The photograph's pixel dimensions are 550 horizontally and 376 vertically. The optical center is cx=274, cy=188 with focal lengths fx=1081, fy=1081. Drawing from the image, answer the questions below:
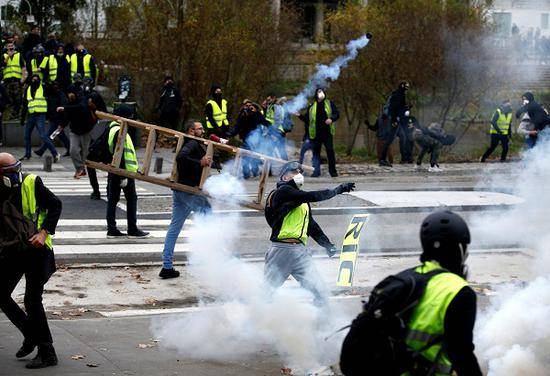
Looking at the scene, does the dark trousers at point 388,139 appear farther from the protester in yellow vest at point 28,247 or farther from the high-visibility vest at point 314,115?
the protester in yellow vest at point 28,247

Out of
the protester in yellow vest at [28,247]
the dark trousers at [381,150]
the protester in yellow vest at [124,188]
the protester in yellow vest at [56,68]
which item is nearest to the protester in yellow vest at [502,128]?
the dark trousers at [381,150]

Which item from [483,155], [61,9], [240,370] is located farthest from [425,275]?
[61,9]

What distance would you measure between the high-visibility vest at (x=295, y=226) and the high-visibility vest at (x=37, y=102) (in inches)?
534

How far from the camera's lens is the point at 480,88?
84.1 ft

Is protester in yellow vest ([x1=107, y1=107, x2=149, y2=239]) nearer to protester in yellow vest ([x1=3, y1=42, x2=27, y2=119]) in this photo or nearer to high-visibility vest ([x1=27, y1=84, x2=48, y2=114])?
high-visibility vest ([x1=27, y1=84, x2=48, y2=114])

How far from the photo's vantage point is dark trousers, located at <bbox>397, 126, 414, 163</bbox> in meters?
23.5

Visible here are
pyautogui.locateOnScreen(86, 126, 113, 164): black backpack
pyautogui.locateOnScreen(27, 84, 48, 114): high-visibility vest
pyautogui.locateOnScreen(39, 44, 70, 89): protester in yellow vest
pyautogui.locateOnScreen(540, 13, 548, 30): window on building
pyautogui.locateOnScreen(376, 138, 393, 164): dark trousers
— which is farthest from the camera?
pyautogui.locateOnScreen(39, 44, 70, 89): protester in yellow vest

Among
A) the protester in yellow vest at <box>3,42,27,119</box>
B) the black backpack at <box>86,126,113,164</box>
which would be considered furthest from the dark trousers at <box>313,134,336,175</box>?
the protester in yellow vest at <box>3,42,27,119</box>

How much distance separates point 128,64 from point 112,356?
18500 millimetres

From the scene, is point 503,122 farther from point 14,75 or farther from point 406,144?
point 14,75

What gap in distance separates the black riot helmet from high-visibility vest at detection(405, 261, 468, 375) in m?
0.06

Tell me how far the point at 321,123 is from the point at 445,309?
16226 millimetres

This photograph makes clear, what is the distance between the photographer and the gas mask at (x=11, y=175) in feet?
27.5

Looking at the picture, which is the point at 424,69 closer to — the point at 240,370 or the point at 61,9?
the point at 61,9
